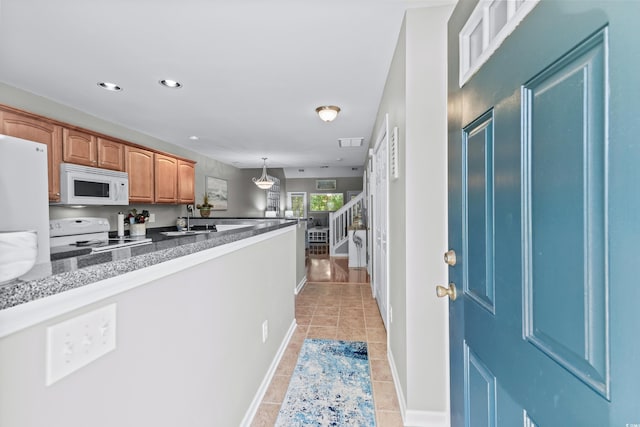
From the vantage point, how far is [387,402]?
1.92m

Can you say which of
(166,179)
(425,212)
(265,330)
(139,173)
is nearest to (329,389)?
(265,330)

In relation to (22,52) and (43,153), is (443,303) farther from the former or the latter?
(22,52)

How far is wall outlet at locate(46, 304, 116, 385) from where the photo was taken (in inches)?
23.7

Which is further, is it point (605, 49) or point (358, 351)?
point (358, 351)

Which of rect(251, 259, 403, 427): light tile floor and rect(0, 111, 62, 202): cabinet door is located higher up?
rect(0, 111, 62, 202): cabinet door

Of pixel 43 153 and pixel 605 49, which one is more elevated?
pixel 43 153

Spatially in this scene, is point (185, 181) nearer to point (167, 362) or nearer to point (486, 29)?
point (167, 362)

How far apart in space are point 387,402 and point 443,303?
81 cm

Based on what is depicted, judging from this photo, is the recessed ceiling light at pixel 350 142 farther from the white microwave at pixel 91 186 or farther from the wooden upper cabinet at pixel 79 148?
the wooden upper cabinet at pixel 79 148

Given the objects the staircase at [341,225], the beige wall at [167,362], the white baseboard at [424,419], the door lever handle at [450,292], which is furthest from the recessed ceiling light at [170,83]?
the staircase at [341,225]

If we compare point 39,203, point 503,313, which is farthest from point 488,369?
point 39,203

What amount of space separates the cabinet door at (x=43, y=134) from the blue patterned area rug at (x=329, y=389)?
2869 millimetres

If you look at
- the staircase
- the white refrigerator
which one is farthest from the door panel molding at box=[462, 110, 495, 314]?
the staircase

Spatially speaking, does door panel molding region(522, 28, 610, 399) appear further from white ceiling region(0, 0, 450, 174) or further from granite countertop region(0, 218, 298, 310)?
white ceiling region(0, 0, 450, 174)
